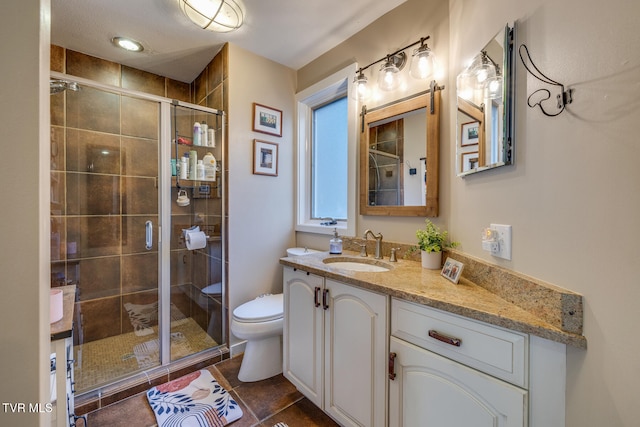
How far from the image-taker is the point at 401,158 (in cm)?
161

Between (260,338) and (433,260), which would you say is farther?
(260,338)

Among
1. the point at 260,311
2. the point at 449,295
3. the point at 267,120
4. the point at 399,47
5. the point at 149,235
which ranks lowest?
the point at 260,311

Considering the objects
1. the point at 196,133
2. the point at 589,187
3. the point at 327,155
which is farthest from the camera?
the point at 327,155

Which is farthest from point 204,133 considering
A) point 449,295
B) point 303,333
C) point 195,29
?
point 449,295

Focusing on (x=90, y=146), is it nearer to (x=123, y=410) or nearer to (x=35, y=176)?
(x=123, y=410)

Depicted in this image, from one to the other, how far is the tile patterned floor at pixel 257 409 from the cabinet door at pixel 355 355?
0.23m

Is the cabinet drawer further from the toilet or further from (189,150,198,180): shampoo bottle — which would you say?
(189,150,198,180): shampoo bottle

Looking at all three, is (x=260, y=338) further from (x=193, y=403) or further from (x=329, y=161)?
(x=329, y=161)

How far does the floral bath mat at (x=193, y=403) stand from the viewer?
1.35 m

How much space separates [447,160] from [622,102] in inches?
32.9

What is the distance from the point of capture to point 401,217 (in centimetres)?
161

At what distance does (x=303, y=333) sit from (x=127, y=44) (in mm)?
2501

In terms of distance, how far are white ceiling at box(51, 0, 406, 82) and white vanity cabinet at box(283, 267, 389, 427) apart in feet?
5.49

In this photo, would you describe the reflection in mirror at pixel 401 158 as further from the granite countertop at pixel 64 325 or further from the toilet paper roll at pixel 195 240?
the granite countertop at pixel 64 325
